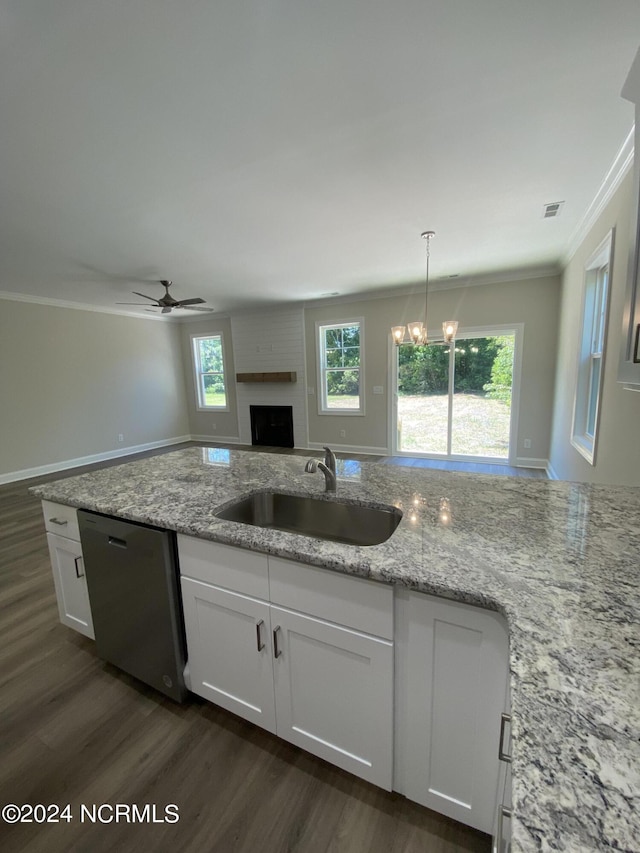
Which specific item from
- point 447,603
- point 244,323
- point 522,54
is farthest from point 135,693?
point 244,323

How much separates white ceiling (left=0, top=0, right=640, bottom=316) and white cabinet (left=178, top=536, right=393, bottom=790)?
1.99 m

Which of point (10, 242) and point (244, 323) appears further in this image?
point (244, 323)

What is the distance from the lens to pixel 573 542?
1.08 meters

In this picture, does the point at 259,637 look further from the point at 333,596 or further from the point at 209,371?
the point at 209,371

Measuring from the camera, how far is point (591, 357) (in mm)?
3148

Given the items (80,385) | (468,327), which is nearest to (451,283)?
(468,327)

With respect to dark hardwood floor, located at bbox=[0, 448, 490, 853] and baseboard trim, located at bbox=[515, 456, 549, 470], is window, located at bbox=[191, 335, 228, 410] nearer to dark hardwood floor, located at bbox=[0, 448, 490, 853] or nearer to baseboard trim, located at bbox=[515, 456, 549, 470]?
baseboard trim, located at bbox=[515, 456, 549, 470]

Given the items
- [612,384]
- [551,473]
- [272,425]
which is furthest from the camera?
[272,425]

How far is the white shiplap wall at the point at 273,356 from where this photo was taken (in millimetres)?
6508

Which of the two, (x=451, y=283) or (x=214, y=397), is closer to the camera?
(x=451, y=283)

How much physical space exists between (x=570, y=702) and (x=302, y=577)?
2.40 ft

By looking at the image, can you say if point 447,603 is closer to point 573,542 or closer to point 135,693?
point 573,542

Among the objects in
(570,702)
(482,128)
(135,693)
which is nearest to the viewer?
(570,702)

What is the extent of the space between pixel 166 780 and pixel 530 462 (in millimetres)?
5277
